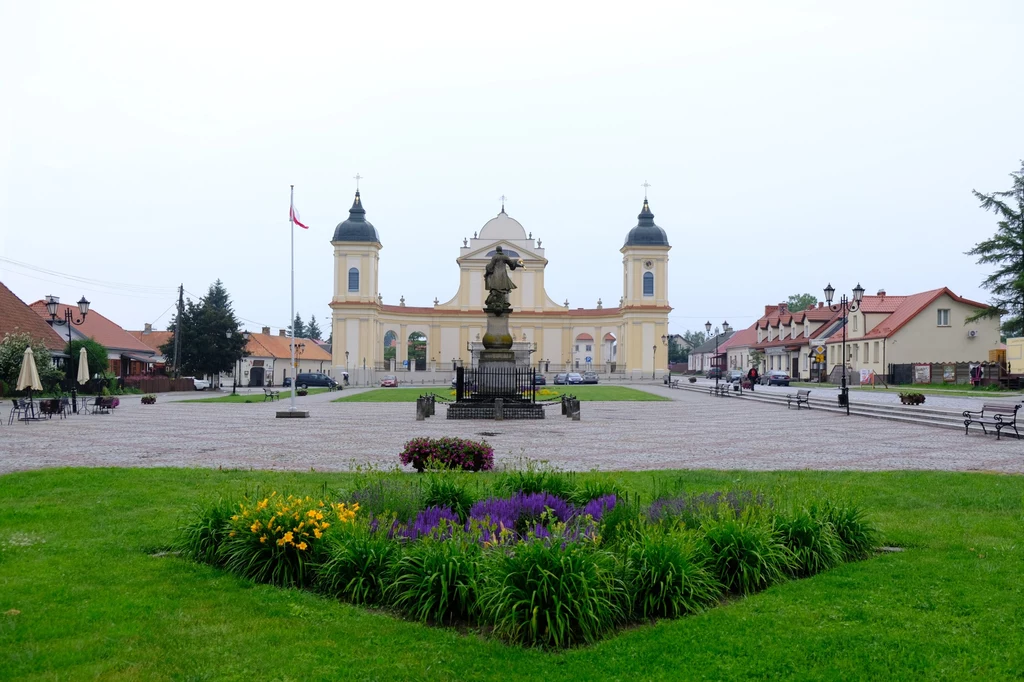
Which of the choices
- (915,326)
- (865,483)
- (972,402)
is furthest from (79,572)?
(915,326)

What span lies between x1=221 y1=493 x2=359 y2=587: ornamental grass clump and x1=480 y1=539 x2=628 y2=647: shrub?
65.0 inches

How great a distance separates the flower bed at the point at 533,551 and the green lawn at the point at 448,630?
194 millimetres

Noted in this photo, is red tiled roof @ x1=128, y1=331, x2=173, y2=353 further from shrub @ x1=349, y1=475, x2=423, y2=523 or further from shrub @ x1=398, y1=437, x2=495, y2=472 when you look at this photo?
shrub @ x1=349, y1=475, x2=423, y2=523

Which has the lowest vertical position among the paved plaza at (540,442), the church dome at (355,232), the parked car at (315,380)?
the paved plaza at (540,442)

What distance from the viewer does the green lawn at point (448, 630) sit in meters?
4.23

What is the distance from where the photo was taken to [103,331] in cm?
5856

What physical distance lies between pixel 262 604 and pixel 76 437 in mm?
14863

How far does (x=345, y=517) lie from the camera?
6.29 meters

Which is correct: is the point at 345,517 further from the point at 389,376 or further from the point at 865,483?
the point at 389,376

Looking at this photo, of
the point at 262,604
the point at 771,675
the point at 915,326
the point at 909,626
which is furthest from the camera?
the point at 915,326

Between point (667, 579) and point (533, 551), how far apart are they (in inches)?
39.1

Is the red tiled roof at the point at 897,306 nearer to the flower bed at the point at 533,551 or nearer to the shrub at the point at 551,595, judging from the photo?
the flower bed at the point at 533,551

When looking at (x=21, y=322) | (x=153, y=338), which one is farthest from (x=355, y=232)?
(x=21, y=322)

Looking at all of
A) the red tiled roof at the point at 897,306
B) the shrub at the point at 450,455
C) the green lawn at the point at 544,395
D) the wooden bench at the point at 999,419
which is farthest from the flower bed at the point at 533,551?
the red tiled roof at the point at 897,306
